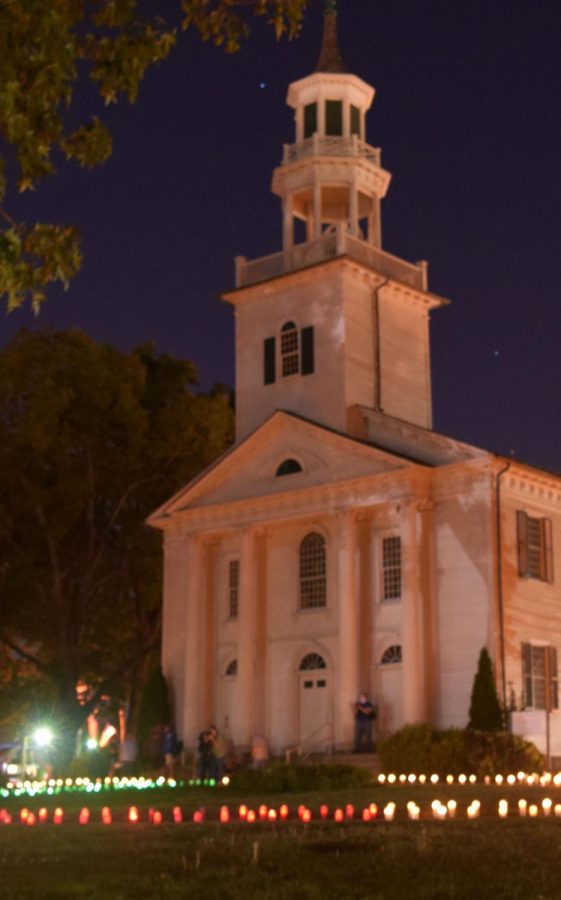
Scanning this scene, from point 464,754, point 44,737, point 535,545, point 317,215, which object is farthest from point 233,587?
point 317,215

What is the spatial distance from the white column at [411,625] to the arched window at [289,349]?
26.9ft

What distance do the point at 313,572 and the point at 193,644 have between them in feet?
15.8

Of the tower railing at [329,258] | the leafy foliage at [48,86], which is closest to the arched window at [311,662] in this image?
the tower railing at [329,258]

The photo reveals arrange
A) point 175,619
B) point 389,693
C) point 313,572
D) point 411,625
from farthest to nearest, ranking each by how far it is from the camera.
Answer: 1. point 175,619
2. point 313,572
3. point 389,693
4. point 411,625

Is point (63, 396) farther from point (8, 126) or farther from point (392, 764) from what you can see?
point (8, 126)

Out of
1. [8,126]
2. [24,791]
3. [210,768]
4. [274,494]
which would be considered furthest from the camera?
[274,494]

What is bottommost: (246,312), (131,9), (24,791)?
(24,791)

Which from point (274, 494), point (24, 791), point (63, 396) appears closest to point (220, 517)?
point (274, 494)

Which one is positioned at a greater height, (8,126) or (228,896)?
(8,126)

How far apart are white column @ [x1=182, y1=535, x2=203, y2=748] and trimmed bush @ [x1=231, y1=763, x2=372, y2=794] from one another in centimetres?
1464

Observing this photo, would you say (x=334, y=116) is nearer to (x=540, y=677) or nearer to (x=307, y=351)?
(x=307, y=351)

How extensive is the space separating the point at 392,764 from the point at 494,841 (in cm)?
1993

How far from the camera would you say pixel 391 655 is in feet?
124

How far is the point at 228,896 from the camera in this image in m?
11.0
